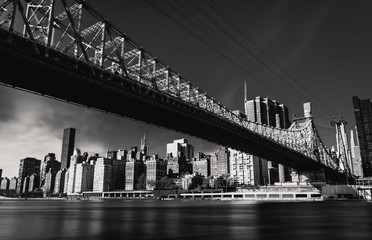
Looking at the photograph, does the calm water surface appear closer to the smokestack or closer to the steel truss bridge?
the steel truss bridge

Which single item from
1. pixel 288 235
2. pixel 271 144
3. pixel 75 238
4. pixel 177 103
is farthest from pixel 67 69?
pixel 271 144

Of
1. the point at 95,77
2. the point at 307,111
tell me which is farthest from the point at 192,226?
the point at 307,111

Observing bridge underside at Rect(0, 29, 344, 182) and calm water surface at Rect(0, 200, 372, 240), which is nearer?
calm water surface at Rect(0, 200, 372, 240)

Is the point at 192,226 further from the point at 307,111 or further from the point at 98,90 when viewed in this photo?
the point at 307,111

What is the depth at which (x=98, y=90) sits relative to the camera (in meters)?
42.2

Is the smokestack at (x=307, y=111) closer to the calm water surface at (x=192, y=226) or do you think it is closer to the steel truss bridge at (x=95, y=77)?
the steel truss bridge at (x=95, y=77)

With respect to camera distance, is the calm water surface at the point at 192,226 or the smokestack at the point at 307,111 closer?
the calm water surface at the point at 192,226

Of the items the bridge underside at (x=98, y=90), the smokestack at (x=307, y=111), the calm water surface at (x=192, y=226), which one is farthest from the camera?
the smokestack at (x=307, y=111)

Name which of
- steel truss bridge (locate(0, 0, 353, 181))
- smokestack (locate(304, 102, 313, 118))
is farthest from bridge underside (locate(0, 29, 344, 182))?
smokestack (locate(304, 102, 313, 118))

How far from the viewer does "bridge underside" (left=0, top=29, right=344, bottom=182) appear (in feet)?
109

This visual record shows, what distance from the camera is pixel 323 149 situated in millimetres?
140500

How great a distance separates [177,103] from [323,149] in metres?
106

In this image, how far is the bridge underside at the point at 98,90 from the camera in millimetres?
33278

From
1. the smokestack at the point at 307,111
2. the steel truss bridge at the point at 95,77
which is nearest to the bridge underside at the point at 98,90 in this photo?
the steel truss bridge at the point at 95,77
